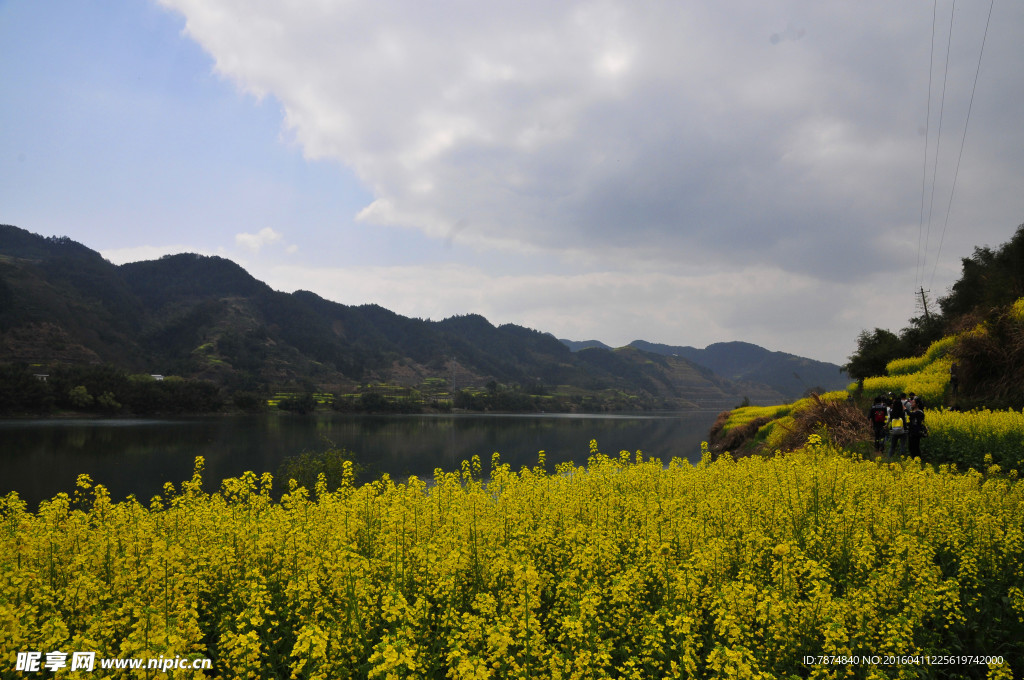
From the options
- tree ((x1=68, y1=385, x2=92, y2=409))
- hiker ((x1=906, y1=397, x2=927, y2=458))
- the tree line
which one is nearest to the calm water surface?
the tree line

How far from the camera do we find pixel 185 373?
496 feet

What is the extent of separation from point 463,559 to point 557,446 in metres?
54.5

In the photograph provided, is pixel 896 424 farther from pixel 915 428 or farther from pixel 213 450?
pixel 213 450

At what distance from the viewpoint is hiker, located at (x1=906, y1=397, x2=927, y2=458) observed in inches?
649

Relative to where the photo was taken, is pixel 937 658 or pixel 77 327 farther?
pixel 77 327

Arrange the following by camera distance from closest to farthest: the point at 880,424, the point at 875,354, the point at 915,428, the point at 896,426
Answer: the point at 915,428 → the point at 896,426 → the point at 880,424 → the point at 875,354

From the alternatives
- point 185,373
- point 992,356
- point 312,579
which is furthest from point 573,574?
point 185,373

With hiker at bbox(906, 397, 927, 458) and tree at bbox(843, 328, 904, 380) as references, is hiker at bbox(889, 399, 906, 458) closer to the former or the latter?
hiker at bbox(906, 397, 927, 458)

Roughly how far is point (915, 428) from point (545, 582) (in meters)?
15.6

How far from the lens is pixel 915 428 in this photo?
16547 mm

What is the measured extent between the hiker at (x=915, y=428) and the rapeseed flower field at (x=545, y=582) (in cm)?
583

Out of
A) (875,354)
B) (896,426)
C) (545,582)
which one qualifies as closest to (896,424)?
(896,426)

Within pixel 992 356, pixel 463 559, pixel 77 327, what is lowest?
pixel 463 559

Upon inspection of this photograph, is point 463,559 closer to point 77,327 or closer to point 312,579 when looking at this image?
point 312,579
